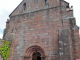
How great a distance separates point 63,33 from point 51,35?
49.6 inches

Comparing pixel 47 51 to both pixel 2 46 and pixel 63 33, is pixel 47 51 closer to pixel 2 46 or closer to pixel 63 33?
pixel 63 33

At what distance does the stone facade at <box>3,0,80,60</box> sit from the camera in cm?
881

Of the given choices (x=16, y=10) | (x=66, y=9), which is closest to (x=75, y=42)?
(x=66, y=9)

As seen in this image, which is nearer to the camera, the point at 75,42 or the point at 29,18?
the point at 75,42

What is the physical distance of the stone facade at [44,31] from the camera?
881cm

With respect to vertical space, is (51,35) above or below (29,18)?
below

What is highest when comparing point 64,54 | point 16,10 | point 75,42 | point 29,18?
point 16,10

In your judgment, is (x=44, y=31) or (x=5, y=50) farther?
(x=5, y=50)

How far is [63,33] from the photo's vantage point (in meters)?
9.00

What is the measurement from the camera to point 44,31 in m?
10.1

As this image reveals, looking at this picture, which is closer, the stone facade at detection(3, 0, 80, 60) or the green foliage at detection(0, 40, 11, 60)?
the stone facade at detection(3, 0, 80, 60)

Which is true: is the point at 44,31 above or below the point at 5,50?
above

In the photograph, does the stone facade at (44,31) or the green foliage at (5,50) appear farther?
the green foliage at (5,50)

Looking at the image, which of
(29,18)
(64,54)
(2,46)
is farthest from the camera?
(29,18)
